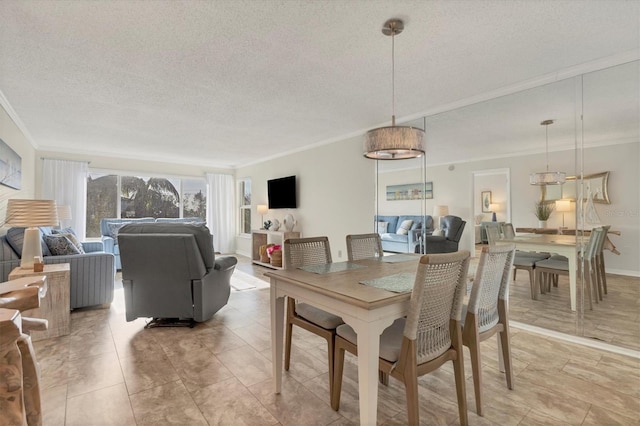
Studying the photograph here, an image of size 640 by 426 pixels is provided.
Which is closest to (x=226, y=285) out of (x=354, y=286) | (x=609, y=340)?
(x=354, y=286)

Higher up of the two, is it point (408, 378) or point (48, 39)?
point (48, 39)

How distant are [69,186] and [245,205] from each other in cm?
346

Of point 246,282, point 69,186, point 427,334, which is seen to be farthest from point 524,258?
point 69,186

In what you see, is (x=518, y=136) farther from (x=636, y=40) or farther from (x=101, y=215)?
(x=101, y=215)

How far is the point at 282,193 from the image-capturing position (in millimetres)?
6211

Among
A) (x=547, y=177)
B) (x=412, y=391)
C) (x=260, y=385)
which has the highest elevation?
(x=547, y=177)

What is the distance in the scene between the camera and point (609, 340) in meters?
2.55

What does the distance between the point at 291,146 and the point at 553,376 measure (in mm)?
4797

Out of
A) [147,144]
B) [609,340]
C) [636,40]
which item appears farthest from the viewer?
[147,144]

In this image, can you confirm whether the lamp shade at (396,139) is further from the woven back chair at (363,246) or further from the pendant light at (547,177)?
the pendant light at (547,177)

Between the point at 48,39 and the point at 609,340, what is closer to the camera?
the point at 48,39

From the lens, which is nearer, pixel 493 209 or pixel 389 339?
pixel 389 339

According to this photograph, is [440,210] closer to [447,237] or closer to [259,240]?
[447,237]

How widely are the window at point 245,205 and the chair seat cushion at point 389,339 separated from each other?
6.34 meters
